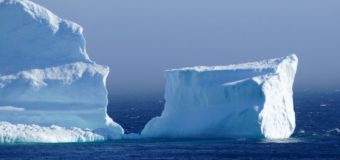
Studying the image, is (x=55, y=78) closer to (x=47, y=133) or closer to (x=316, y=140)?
(x=47, y=133)

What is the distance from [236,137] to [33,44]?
13.4 metres

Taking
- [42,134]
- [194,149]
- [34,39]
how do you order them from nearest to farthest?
1. [194,149]
2. [42,134]
3. [34,39]

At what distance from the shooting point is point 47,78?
5834cm

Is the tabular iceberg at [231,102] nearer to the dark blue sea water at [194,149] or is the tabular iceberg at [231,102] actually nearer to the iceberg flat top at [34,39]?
the dark blue sea water at [194,149]

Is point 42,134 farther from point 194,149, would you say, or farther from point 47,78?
point 194,149

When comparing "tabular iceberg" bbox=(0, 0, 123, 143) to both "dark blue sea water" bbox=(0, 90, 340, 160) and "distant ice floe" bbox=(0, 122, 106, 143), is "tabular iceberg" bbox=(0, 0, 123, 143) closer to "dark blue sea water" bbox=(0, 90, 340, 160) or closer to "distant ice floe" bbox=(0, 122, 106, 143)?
"distant ice floe" bbox=(0, 122, 106, 143)

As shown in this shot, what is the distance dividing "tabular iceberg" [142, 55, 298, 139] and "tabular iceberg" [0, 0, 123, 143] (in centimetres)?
387

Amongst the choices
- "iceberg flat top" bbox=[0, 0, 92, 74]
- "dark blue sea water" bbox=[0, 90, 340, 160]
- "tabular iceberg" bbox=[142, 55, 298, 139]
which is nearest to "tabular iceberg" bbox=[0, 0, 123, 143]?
"iceberg flat top" bbox=[0, 0, 92, 74]

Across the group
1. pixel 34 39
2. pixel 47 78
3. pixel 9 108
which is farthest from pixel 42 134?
pixel 34 39

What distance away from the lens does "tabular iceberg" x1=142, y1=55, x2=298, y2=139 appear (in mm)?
56469

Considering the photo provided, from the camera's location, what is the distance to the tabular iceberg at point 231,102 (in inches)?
2223

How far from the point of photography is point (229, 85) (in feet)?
186

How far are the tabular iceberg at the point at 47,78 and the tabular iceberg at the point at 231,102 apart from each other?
12.7 feet

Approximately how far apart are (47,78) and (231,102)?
11.0 m
